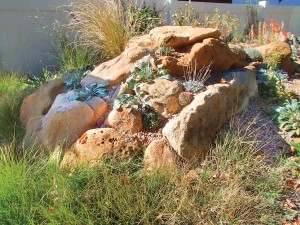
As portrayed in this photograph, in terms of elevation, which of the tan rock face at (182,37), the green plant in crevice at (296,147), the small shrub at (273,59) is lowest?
the green plant in crevice at (296,147)

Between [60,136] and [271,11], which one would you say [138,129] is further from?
[271,11]

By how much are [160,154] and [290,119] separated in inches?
75.9

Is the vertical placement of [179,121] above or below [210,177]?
above

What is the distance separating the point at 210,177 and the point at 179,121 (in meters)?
0.63

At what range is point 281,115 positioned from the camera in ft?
14.5

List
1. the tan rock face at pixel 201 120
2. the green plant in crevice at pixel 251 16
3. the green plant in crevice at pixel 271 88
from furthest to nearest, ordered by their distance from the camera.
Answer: the green plant in crevice at pixel 251 16
the green plant in crevice at pixel 271 88
the tan rock face at pixel 201 120

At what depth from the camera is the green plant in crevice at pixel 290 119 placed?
13.7 feet

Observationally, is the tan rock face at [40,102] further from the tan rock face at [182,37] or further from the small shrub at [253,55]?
the small shrub at [253,55]

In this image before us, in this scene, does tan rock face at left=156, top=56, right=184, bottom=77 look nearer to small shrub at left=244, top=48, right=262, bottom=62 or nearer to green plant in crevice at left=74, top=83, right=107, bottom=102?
green plant in crevice at left=74, top=83, right=107, bottom=102

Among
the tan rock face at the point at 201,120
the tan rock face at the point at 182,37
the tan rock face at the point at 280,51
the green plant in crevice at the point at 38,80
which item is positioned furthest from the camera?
the tan rock face at the point at 280,51

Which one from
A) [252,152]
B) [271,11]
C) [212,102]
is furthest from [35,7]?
[271,11]

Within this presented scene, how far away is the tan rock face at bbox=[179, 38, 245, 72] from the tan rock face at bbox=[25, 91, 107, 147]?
133 cm

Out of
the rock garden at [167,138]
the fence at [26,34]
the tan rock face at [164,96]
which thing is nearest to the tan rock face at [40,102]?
the rock garden at [167,138]

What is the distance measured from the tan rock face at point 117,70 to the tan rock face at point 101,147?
1.14 m
